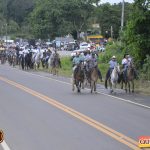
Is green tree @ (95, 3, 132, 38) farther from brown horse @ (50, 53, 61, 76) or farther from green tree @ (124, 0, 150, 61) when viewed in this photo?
green tree @ (124, 0, 150, 61)

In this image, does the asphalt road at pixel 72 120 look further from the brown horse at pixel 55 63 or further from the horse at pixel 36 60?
the horse at pixel 36 60

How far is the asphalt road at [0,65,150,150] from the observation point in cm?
1188

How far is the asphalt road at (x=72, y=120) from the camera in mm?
11883

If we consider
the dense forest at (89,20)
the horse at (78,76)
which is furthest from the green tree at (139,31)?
the horse at (78,76)

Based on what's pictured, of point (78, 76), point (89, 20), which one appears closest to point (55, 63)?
point (78, 76)

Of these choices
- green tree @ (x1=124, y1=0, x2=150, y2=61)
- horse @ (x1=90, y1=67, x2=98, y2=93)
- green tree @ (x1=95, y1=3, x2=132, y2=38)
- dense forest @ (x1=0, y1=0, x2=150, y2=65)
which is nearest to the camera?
horse @ (x1=90, y1=67, x2=98, y2=93)

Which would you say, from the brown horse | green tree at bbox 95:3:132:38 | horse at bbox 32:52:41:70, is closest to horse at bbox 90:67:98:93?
the brown horse

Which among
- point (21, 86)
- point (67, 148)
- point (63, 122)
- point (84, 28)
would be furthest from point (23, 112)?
point (84, 28)

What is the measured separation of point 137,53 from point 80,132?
875 inches

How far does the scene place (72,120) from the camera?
1545 centimetres

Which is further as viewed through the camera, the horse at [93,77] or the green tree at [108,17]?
the green tree at [108,17]

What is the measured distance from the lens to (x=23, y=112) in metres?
17.2

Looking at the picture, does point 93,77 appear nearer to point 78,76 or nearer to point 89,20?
point 78,76

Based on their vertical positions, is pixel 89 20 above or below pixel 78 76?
above
